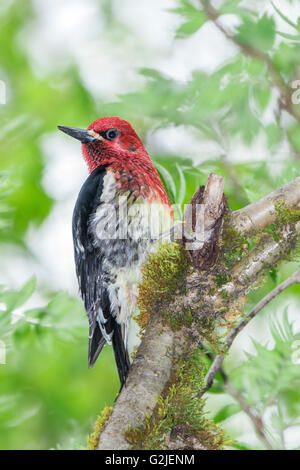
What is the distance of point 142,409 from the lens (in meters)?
1.58

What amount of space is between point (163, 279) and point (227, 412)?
0.61 metres

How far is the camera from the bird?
7.87 feet

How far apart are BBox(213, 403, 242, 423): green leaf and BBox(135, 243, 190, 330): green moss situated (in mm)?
467

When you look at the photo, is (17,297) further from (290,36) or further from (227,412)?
(290,36)

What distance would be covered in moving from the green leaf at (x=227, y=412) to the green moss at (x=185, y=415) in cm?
33

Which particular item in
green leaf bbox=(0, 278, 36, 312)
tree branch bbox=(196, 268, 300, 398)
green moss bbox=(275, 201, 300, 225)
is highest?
green moss bbox=(275, 201, 300, 225)

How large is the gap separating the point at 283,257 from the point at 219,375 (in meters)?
0.68

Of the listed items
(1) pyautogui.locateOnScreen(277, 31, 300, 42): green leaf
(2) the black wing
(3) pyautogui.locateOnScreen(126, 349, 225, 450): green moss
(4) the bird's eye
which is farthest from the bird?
(1) pyautogui.locateOnScreen(277, 31, 300, 42): green leaf

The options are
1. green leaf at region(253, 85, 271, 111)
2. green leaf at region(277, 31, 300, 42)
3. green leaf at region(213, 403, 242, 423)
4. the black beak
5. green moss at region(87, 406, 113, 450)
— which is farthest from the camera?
the black beak

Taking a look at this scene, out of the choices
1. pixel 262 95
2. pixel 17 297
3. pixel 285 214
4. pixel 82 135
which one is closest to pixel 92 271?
pixel 17 297

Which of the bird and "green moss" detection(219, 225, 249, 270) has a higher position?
the bird

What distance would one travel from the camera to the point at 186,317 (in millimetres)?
1782

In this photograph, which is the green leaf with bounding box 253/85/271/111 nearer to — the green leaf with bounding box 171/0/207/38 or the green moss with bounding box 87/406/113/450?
the green leaf with bounding box 171/0/207/38
